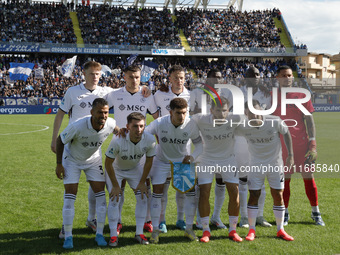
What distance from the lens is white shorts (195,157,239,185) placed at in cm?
490

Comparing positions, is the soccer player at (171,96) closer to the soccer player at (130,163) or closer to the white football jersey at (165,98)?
the white football jersey at (165,98)

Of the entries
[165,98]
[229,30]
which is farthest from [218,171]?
[229,30]

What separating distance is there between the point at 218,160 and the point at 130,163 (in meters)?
1.27

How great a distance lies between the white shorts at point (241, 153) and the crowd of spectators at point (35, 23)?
1526 inches

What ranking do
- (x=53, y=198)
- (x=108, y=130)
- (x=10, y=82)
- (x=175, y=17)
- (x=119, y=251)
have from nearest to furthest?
(x=119, y=251)
(x=108, y=130)
(x=53, y=198)
(x=10, y=82)
(x=175, y=17)

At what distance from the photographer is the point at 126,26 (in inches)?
1791

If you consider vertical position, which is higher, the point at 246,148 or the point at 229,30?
the point at 229,30

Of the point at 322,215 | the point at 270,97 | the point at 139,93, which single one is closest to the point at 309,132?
the point at 270,97

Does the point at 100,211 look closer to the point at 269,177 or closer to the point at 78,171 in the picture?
the point at 78,171

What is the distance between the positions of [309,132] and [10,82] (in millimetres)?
31605

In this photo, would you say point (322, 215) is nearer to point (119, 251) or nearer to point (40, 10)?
point (119, 251)

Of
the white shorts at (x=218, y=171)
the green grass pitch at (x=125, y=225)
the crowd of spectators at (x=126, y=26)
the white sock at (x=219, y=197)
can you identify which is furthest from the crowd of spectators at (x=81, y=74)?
the white shorts at (x=218, y=171)

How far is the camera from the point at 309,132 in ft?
18.0

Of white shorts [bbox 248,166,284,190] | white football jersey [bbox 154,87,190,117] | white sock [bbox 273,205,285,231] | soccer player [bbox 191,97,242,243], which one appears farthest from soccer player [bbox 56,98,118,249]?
white sock [bbox 273,205,285,231]
